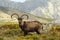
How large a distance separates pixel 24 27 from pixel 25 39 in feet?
12.5

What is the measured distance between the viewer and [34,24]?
23.7m

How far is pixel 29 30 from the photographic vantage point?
2323cm

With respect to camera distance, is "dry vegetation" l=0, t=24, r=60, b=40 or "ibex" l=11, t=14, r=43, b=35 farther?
"ibex" l=11, t=14, r=43, b=35

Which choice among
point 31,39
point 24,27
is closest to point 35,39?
point 31,39

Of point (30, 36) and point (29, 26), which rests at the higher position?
point (29, 26)

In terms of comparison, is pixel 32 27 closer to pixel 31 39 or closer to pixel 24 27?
pixel 24 27

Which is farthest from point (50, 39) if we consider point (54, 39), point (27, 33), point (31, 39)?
point (27, 33)

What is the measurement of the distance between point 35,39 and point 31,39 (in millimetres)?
408

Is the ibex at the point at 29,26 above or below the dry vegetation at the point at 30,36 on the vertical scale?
above

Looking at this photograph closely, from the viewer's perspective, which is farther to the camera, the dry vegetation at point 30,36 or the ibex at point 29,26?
the ibex at point 29,26

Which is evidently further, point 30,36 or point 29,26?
point 29,26

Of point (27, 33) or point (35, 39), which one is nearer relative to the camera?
point (35, 39)

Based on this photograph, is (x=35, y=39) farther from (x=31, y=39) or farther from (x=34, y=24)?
(x=34, y=24)

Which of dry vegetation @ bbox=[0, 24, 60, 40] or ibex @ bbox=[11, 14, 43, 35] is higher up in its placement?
ibex @ bbox=[11, 14, 43, 35]
